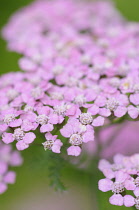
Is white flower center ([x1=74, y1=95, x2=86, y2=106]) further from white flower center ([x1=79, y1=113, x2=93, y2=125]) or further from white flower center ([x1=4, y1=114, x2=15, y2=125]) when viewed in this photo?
white flower center ([x1=4, y1=114, x2=15, y2=125])

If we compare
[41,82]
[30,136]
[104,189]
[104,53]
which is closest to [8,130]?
[30,136]

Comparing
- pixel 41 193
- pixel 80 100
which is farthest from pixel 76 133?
pixel 41 193

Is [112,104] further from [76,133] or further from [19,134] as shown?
[19,134]

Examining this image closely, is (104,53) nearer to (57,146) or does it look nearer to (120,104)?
(120,104)

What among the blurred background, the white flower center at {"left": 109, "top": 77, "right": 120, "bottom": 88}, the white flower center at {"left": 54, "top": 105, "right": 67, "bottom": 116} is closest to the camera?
the white flower center at {"left": 54, "top": 105, "right": 67, "bottom": 116}

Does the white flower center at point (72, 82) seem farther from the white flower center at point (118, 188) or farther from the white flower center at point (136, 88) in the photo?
the white flower center at point (118, 188)

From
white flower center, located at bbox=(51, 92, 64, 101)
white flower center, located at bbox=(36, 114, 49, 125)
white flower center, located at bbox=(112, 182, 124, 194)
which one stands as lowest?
white flower center, located at bbox=(112, 182, 124, 194)

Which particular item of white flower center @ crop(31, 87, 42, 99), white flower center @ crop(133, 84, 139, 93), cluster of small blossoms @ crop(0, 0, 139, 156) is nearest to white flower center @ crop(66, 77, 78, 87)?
cluster of small blossoms @ crop(0, 0, 139, 156)
